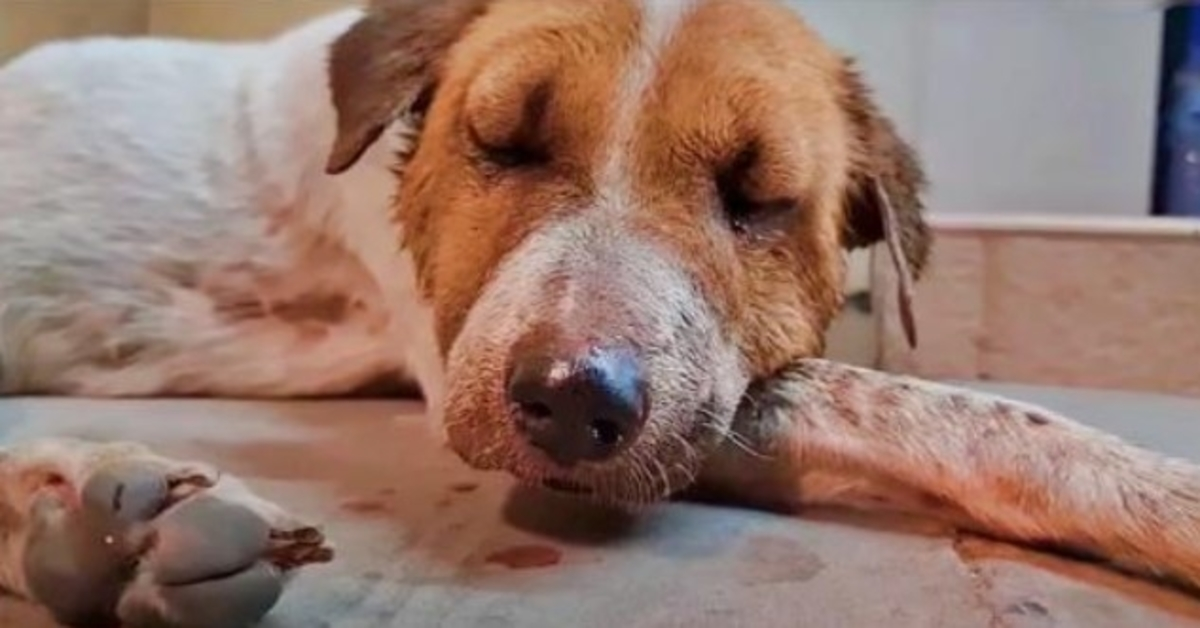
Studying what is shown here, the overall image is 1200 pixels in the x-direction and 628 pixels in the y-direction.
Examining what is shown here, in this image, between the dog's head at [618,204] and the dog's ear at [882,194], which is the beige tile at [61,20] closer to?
the dog's head at [618,204]

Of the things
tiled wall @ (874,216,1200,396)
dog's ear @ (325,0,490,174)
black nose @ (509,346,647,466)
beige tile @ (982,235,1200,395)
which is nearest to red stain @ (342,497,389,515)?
black nose @ (509,346,647,466)

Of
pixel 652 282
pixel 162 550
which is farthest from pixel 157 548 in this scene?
pixel 652 282

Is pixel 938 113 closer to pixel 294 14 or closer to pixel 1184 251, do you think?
pixel 1184 251

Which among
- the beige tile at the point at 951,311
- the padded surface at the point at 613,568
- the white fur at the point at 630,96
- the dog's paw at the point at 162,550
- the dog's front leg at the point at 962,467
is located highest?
the white fur at the point at 630,96

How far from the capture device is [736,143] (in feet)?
4.60

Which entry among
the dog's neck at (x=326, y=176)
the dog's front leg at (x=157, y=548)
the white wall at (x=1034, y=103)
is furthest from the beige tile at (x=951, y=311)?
the dog's front leg at (x=157, y=548)

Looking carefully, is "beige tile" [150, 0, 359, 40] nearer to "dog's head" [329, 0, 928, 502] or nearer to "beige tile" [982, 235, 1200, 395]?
"beige tile" [982, 235, 1200, 395]

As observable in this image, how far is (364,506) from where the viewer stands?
1.42 m

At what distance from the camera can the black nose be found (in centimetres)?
117

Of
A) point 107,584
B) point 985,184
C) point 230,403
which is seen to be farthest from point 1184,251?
point 107,584

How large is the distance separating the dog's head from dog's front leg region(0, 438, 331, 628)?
0.75 feet

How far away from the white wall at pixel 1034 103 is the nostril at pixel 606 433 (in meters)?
1.85

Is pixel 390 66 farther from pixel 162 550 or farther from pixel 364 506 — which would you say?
pixel 162 550

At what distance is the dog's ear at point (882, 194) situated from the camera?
1593mm
